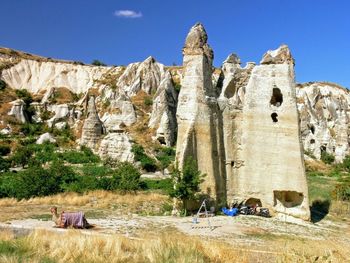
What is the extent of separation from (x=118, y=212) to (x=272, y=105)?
326 inches

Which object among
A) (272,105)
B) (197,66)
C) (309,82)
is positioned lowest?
(272,105)

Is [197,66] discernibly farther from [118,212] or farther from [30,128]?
[30,128]

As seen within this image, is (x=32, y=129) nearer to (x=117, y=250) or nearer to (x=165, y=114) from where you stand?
(x=165, y=114)

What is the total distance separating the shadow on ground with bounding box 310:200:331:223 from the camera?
21.3 meters

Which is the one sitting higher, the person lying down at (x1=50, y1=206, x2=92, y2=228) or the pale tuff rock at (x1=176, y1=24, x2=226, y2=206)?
the pale tuff rock at (x1=176, y1=24, x2=226, y2=206)

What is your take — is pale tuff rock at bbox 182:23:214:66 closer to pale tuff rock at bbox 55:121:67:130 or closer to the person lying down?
the person lying down

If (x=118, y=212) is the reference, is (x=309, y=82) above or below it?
above

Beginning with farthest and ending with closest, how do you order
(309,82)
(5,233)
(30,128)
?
(309,82) < (30,128) < (5,233)

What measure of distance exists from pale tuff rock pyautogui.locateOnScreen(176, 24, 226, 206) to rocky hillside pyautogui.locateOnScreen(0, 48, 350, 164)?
525cm

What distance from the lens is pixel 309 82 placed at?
84625mm

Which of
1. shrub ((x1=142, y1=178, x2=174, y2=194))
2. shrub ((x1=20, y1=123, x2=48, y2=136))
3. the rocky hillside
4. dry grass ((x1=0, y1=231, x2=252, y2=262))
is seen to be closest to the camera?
dry grass ((x1=0, y1=231, x2=252, y2=262))

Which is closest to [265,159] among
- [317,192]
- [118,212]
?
[118,212]

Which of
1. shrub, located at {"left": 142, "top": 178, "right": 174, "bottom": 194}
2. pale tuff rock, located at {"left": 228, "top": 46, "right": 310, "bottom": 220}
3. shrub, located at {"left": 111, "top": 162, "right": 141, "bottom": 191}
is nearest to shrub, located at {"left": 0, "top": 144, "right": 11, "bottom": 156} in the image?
shrub, located at {"left": 142, "top": 178, "right": 174, "bottom": 194}

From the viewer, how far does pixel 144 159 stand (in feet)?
132
